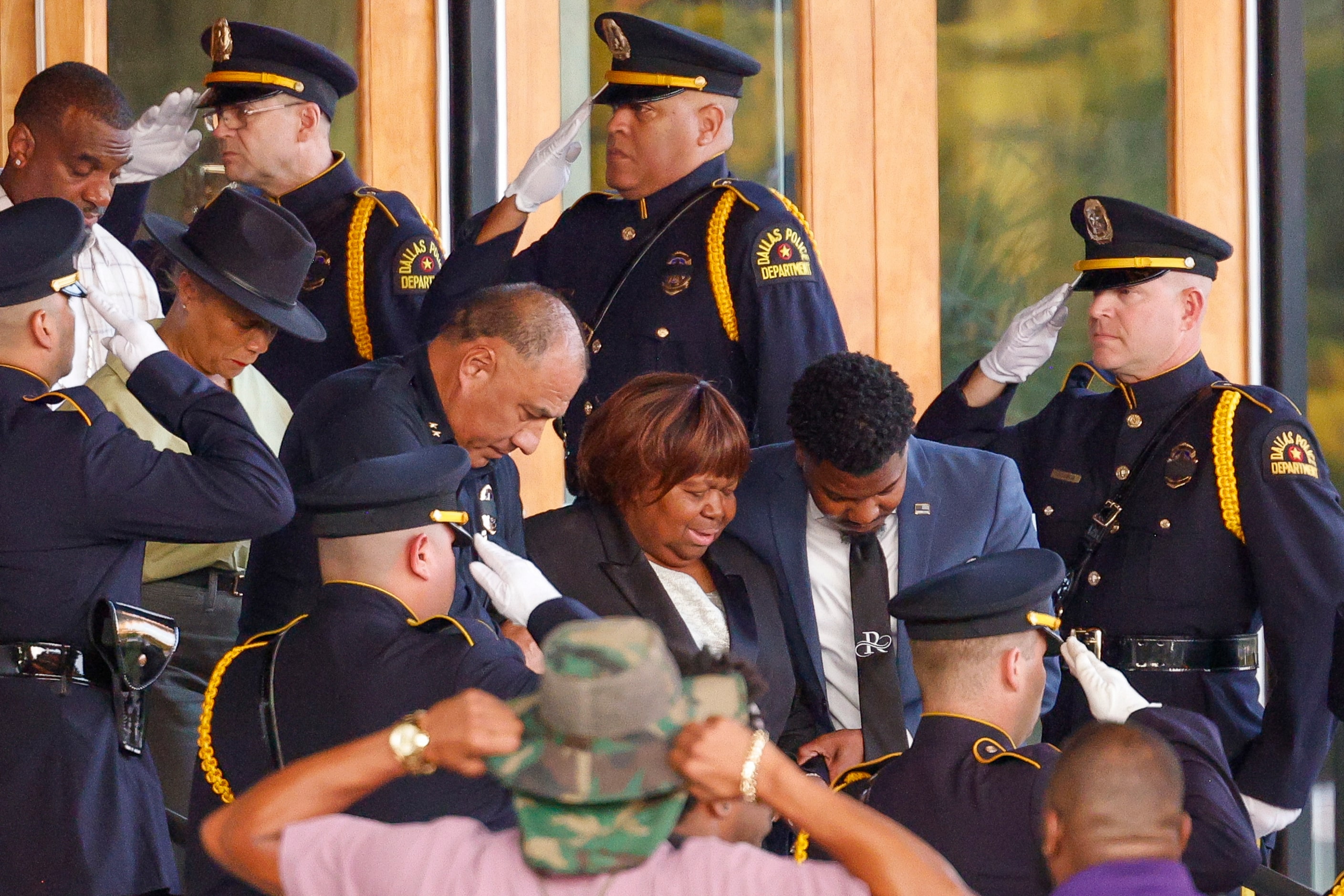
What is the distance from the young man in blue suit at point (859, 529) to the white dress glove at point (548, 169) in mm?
786

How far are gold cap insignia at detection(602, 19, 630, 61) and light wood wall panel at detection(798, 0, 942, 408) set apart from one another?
1.18m

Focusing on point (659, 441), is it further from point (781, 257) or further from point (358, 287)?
point (358, 287)

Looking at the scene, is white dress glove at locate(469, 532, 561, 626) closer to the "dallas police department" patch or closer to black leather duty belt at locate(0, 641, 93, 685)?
black leather duty belt at locate(0, 641, 93, 685)

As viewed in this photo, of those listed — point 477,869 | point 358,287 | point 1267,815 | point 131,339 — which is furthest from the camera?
point 358,287

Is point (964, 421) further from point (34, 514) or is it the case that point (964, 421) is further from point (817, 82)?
point (34, 514)

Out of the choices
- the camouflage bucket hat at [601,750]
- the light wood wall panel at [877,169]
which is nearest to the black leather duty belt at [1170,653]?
the light wood wall panel at [877,169]

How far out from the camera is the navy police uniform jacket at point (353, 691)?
2.16 meters

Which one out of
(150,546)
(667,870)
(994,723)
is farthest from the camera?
(150,546)

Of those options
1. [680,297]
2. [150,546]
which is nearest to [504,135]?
[680,297]

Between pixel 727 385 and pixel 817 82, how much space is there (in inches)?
59.8

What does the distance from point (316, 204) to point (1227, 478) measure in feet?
6.41

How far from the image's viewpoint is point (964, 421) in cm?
401

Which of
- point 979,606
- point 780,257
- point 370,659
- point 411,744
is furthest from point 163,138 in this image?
point 411,744

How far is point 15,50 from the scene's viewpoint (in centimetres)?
459
